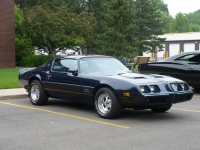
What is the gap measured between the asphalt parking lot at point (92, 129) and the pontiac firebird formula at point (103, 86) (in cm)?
36

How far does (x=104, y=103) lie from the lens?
340 inches

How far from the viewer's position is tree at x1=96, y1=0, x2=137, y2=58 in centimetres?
3231

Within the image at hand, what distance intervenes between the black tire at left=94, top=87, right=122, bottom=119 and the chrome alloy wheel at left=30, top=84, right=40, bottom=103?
7.89 feet

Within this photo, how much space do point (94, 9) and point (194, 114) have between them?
34506mm

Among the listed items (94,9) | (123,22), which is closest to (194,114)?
(123,22)

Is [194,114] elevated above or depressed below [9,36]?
below

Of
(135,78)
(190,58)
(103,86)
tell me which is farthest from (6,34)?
(135,78)

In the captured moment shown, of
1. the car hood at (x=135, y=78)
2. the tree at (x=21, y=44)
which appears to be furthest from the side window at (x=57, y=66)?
the tree at (x=21, y=44)

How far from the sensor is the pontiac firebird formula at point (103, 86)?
323 inches

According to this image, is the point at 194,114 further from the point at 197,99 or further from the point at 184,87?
the point at 197,99

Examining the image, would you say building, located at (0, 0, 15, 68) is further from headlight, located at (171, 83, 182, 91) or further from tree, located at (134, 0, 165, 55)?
tree, located at (134, 0, 165, 55)

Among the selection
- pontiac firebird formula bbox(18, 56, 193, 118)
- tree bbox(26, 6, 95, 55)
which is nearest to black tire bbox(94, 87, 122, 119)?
pontiac firebird formula bbox(18, 56, 193, 118)

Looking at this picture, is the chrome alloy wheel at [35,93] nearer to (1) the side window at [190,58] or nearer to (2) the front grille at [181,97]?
(2) the front grille at [181,97]

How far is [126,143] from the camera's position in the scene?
633 cm
